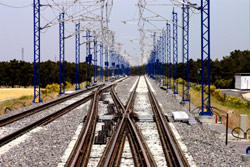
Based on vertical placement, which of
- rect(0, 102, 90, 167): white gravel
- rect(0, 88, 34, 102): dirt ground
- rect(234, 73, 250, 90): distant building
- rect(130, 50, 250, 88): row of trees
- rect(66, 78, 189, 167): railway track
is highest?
rect(130, 50, 250, 88): row of trees

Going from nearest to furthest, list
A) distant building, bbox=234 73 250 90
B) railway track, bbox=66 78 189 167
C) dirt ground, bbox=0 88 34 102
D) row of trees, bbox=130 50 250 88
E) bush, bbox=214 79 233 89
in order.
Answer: railway track, bbox=66 78 189 167
dirt ground, bbox=0 88 34 102
distant building, bbox=234 73 250 90
bush, bbox=214 79 233 89
row of trees, bbox=130 50 250 88

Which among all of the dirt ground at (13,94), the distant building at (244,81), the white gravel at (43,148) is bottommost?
the dirt ground at (13,94)

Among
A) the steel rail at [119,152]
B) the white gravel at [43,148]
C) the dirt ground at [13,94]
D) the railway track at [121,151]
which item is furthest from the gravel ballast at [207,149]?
the dirt ground at [13,94]

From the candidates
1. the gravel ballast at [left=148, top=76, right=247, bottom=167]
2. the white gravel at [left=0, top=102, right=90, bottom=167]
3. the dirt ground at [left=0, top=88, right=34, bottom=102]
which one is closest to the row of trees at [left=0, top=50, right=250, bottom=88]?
the dirt ground at [left=0, top=88, right=34, bottom=102]

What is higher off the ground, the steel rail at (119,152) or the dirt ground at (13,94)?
the steel rail at (119,152)

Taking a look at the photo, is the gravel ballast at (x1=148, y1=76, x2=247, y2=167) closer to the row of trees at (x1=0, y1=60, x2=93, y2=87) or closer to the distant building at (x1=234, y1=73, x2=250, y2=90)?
the distant building at (x1=234, y1=73, x2=250, y2=90)

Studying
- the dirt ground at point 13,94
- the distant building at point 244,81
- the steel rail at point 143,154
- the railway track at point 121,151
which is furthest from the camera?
the distant building at point 244,81

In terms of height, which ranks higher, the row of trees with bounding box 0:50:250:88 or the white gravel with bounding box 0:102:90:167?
the row of trees with bounding box 0:50:250:88

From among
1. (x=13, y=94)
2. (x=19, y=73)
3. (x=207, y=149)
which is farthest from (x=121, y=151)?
(x=19, y=73)

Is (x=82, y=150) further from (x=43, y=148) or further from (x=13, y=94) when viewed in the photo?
(x=13, y=94)

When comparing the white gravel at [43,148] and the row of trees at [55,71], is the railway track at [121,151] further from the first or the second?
the row of trees at [55,71]

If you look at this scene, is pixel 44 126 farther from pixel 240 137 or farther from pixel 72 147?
pixel 240 137

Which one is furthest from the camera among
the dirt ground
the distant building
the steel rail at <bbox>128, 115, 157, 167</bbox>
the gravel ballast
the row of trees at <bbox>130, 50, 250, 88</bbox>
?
the row of trees at <bbox>130, 50, 250, 88</bbox>

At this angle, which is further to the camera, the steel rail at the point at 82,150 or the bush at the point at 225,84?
the bush at the point at 225,84
